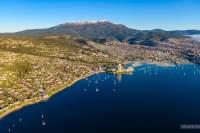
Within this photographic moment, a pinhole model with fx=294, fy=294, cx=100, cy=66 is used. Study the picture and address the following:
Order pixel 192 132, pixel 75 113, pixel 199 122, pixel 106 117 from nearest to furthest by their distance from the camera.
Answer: pixel 192 132 → pixel 199 122 → pixel 106 117 → pixel 75 113

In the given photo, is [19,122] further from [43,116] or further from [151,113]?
[151,113]

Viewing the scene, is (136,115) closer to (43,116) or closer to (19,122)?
(43,116)

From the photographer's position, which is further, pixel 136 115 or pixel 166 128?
pixel 136 115

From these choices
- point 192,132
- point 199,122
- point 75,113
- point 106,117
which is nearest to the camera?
point 192,132

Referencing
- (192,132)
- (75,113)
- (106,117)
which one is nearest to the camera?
(192,132)

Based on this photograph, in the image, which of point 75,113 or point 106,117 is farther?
point 75,113

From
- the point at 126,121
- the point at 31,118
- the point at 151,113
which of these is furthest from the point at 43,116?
the point at 151,113

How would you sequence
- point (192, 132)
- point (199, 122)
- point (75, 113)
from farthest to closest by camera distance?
point (75, 113) < point (199, 122) < point (192, 132)

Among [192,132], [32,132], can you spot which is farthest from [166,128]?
[32,132]
